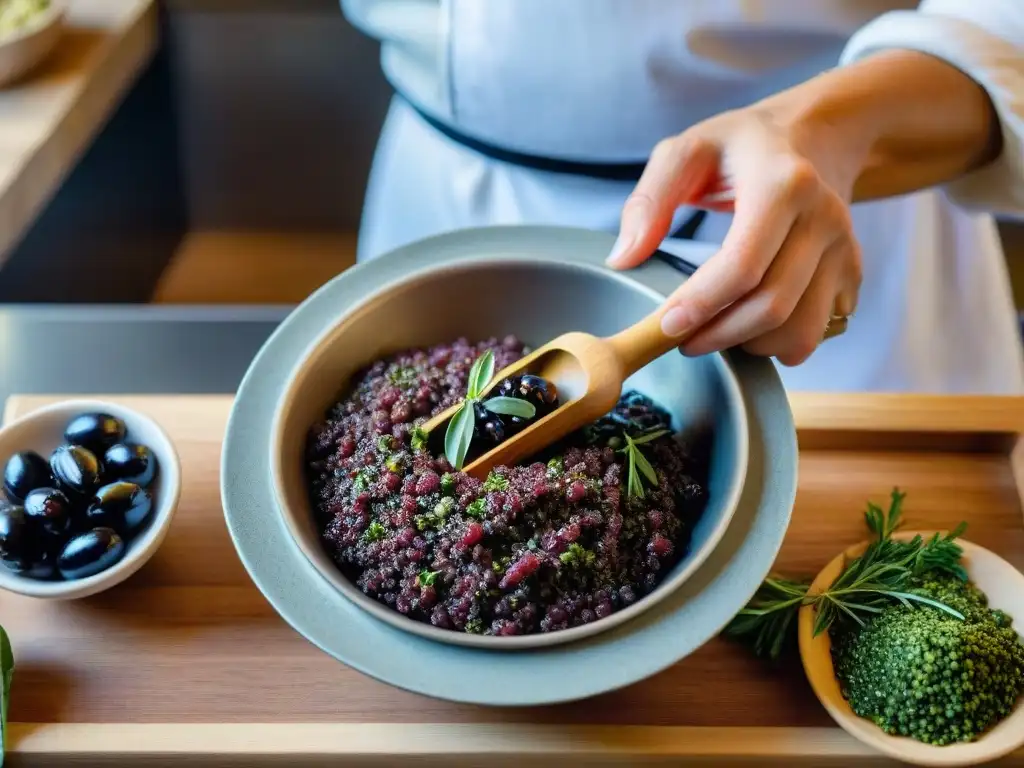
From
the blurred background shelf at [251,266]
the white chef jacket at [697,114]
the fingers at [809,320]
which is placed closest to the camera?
the fingers at [809,320]

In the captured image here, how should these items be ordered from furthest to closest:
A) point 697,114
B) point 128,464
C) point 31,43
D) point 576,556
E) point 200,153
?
point 200,153, point 31,43, point 697,114, point 128,464, point 576,556

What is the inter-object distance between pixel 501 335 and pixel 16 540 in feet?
1.44

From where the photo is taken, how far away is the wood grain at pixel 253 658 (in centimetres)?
71

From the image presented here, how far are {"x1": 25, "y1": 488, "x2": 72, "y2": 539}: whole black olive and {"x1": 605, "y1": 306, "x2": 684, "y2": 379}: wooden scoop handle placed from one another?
1.49 feet

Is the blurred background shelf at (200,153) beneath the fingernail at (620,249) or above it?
beneath

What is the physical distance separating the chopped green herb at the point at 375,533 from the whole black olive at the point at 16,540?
269mm

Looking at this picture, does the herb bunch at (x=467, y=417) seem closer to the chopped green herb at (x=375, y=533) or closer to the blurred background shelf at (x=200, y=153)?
the chopped green herb at (x=375, y=533)

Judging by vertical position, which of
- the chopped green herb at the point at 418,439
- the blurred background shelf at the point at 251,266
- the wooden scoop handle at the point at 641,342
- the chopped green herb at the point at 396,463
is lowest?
the blurred background shelf at the point at 251,266

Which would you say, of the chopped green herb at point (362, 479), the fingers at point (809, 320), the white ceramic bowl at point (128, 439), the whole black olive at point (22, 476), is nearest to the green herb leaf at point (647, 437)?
the fingers at point (809, 320)

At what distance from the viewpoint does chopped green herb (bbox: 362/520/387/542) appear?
2.20ft

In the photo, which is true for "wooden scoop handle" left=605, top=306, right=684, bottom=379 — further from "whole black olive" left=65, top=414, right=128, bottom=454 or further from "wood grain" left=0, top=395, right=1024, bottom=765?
"whole black olive" left=65, top=414, right=128, bottom=454

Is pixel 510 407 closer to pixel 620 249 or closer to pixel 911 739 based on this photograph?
pixel 620 249

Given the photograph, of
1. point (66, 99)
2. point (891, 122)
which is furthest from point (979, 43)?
point (66, 99)

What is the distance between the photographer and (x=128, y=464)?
75 centimetres
